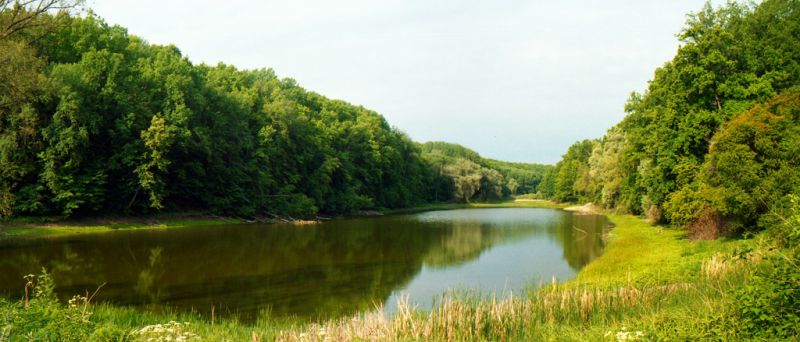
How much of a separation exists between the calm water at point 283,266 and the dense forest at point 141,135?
19.7 feet

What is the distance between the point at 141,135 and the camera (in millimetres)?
46219

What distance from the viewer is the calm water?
1877 centimetres

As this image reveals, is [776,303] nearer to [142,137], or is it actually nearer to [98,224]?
[98,224]

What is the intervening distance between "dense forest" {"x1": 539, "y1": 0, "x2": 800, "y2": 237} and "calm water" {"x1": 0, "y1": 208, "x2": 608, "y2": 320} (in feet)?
24.0

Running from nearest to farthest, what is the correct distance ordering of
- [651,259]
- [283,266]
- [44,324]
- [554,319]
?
[44,324]
[554,319]
[651,259]
[283,266]

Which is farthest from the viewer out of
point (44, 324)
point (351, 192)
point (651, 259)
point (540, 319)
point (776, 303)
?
point (351, 192)

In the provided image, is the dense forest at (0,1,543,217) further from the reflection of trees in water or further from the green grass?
the reflection of trees in water

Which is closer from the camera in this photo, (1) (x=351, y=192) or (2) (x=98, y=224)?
(2) (x=98, y=224)

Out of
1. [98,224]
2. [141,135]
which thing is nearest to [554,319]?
[98,224]

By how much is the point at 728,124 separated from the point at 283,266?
1003 inches

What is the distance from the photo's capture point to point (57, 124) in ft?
133

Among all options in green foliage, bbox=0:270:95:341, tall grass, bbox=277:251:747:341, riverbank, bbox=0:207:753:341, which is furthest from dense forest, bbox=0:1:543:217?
tall grass, bbox=277:251:747:341

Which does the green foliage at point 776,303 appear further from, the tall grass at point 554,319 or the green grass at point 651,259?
the green grass at point 651,259

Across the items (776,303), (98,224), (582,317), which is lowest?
(98,224)
